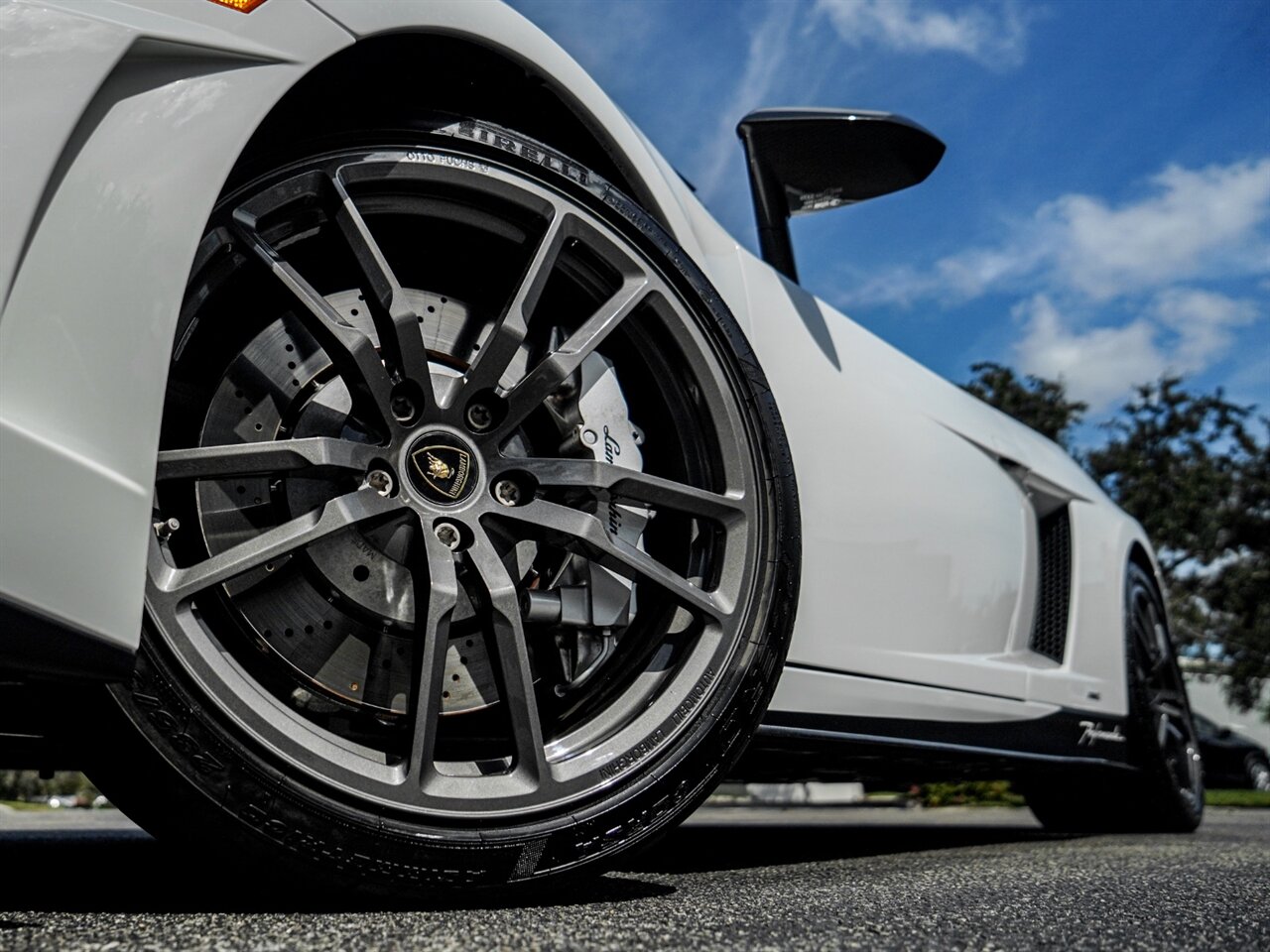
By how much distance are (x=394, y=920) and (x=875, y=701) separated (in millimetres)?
1188

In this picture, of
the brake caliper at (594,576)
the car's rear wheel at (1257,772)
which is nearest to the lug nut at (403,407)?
the brake caliper at (594,576)

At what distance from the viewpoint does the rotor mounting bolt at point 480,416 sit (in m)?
1.59

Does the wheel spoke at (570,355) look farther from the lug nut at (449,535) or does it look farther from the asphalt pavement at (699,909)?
the asphalt pavement at (699,909)

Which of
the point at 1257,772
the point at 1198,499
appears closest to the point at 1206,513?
the point at 1198,499

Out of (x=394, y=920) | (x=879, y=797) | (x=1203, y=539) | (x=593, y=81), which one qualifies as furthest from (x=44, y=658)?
(x=1203, y=539)

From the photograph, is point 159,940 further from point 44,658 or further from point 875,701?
point 875,701

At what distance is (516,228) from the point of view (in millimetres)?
1735

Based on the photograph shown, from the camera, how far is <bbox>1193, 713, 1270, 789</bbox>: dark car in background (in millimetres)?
15938

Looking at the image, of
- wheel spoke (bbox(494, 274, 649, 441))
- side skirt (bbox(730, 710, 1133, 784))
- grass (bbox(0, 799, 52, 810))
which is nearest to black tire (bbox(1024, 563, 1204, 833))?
side skirt (bbox(730, 710, 1133, 784))

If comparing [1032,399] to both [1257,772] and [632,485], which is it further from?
[632,485]

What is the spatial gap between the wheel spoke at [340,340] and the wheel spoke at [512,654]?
0.23 metres

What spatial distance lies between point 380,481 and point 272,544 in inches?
7.1

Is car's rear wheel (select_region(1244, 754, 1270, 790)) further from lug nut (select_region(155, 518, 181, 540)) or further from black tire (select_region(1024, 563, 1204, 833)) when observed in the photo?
lug nut (select_region(155, 518, 181, 540))

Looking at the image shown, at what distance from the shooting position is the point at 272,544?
1396 mm
